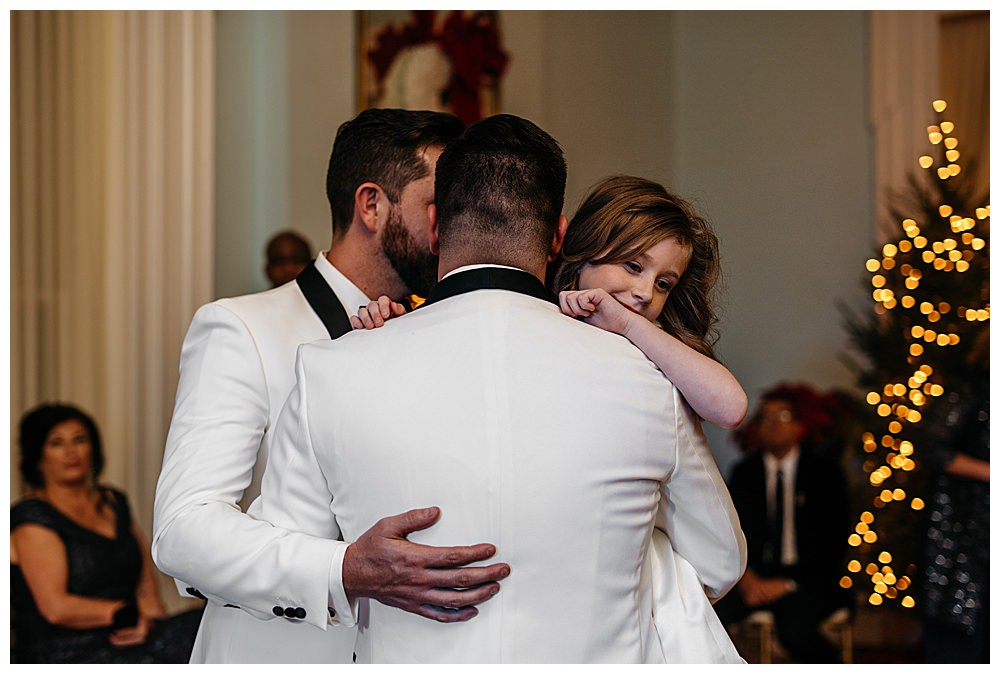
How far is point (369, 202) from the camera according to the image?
2.11m

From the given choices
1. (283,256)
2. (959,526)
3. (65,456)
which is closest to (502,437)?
(65,456)

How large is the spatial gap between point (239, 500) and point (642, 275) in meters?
0.76

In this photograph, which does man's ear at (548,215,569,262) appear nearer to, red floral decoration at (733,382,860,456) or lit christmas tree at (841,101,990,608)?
lit christmas tree at (841,101,990,608)

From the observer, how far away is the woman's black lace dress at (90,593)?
3762mm

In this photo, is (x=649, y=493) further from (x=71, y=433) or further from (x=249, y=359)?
(x=71, y=433)

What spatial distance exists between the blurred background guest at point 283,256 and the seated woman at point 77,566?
1159mm

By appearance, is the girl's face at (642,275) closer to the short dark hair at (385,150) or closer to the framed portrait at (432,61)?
the short dark hair at (385,150)

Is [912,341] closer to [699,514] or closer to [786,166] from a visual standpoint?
[786,166]

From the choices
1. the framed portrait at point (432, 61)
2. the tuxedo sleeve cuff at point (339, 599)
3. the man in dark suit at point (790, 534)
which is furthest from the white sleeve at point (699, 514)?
the framed portrait at point (432, 61)

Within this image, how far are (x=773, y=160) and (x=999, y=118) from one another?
4.60 m

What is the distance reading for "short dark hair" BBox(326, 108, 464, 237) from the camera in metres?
2.09

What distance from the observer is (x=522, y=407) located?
148 centimetres

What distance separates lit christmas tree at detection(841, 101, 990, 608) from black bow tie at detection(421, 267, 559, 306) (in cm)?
404

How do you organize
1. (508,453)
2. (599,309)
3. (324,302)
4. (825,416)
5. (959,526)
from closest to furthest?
(508,453) → (599,309) → (324,302) → (959,526) → (825,416)
